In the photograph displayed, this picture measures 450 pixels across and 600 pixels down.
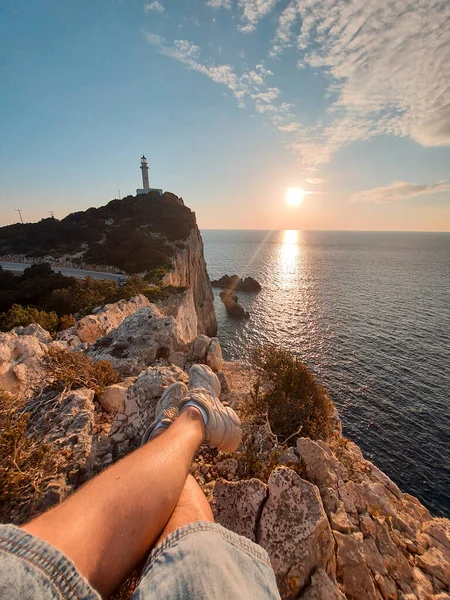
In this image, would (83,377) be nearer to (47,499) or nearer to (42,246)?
(47,499)

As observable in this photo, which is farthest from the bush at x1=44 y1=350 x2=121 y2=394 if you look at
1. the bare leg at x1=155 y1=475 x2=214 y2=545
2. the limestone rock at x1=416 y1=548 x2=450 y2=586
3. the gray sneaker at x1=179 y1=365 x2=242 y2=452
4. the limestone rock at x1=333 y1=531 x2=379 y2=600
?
the limestone rock at x1=416 y1=548 x2=450 y2=586

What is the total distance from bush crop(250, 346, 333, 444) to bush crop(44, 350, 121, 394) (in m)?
3.96

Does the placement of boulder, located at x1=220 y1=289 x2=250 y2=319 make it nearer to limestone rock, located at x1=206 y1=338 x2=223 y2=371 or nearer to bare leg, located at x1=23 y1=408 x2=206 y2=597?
limestone rock, located at x1=206 y1=338 x2=223 y2=371

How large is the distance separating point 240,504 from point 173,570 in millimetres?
2124

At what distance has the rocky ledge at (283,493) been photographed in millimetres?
3002

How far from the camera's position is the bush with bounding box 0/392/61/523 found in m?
3.04

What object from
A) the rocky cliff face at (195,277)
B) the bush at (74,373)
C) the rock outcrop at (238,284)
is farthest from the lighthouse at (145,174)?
the bush at (74,373)

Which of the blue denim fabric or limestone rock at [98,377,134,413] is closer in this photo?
the blue denim fabric

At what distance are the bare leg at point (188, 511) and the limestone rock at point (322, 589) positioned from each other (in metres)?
1.21

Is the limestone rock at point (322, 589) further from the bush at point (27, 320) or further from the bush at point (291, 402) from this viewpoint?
the bush at point (27, 320)

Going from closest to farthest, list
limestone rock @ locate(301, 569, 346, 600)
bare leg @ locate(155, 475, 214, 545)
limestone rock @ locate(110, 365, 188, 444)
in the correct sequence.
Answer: bare leg @ locate(155, 475, 214, 545)
limestone rock @ locate(301, 569, 346, 600)
limestone rock @ locate(110, 365, 188, 444)

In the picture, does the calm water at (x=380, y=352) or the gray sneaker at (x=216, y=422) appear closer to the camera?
the gray sneaker at (x=216, y=422)

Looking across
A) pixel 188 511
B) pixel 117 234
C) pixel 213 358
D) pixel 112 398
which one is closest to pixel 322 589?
pixel 188 511

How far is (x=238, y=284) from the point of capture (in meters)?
62.8
